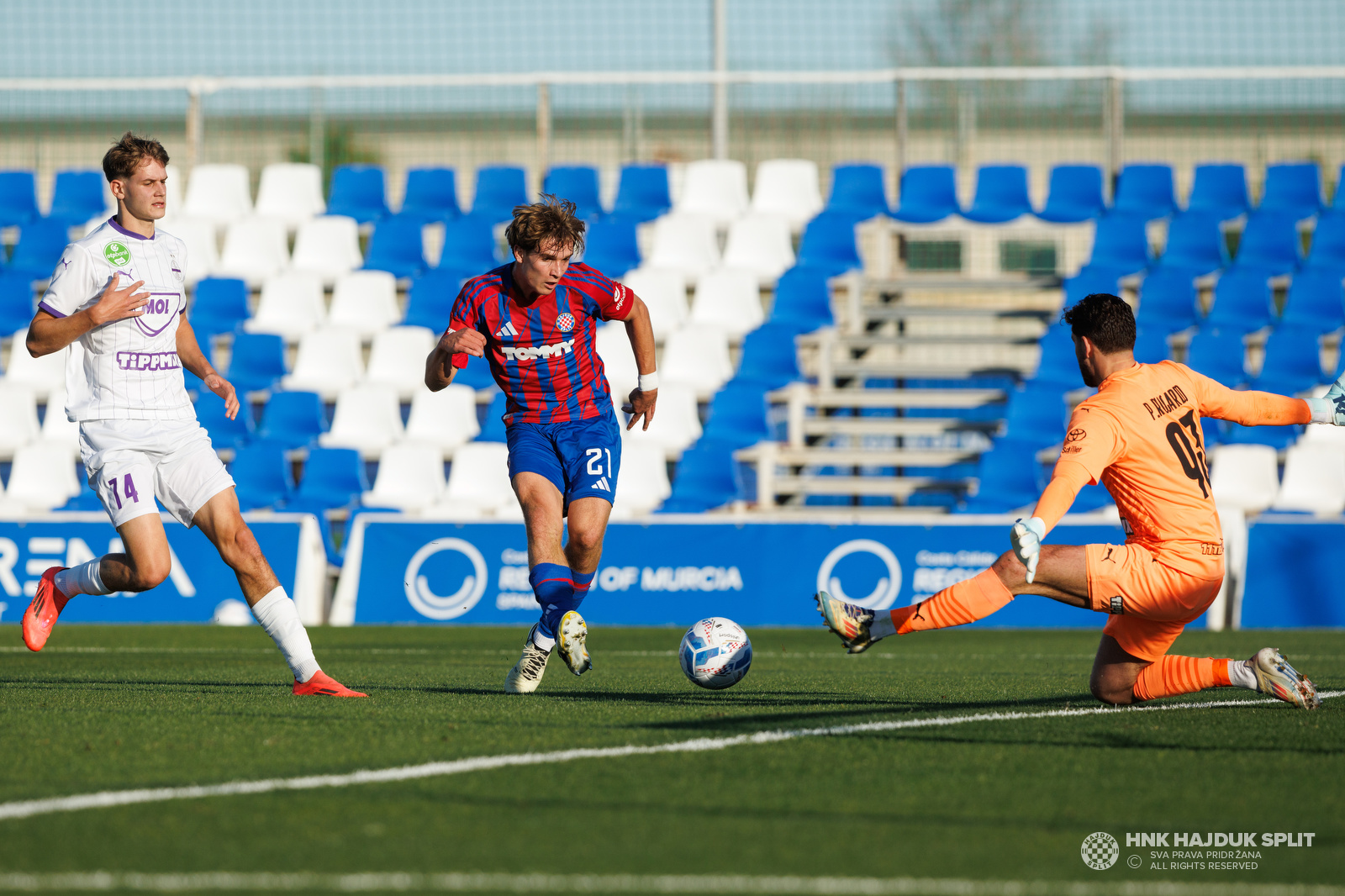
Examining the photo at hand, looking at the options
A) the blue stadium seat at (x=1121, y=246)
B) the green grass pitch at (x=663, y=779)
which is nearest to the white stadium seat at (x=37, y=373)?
the green grass pitch at (x=663, y=779)

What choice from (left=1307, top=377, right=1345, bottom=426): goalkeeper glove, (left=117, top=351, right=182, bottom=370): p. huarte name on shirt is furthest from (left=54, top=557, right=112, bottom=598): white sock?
(left=1307, top=377, right=1345, bottom=426): goalkeeper glove

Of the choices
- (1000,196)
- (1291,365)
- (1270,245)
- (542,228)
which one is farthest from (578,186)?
(542,228)

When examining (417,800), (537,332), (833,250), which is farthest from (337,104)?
(417,800)

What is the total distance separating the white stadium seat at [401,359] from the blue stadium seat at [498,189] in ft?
8.87

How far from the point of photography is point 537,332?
6723mm

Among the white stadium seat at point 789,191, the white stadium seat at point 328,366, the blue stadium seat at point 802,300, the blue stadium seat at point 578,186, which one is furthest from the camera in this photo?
the blue stadium seat at point 578,186

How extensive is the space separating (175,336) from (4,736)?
194cm

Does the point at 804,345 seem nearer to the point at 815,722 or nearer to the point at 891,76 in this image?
the point at 891,76

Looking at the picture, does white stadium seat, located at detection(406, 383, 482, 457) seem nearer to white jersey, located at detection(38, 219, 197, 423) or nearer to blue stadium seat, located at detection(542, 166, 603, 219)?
blue stadium seat, located at detection(542, 166, 603, 219)

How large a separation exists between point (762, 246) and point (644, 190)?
1819mm

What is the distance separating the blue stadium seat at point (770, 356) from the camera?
16.1m

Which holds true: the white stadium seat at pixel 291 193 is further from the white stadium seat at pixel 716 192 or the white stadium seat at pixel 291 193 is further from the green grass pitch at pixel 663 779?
the green grass pitch at pixel 663 779

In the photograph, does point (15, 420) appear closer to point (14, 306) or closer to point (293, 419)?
point (14, 306)

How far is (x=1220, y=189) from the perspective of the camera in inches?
690
